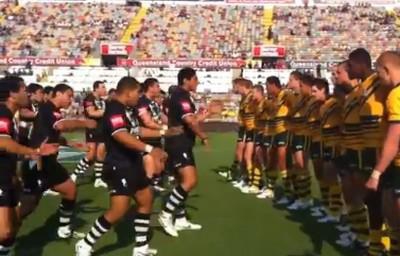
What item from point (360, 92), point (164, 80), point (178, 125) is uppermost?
point (360, 92)

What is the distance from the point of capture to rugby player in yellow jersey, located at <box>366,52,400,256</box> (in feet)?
20.4

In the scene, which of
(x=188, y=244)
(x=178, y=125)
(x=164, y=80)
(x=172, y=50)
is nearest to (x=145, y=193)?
(x=188, y=244)

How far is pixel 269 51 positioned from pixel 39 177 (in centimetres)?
4111

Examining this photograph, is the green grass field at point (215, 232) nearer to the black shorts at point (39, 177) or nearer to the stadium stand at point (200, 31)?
the black shorts at point (39, 177)

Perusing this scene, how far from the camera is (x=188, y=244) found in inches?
363

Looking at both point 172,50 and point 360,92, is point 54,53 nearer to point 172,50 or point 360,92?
point 172,50

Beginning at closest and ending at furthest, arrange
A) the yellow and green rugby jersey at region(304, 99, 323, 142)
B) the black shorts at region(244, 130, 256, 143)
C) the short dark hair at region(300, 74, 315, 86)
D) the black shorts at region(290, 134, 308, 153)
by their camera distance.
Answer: the yellow and green rugby jersey at region(304, 99, 323, 142)
the short dark hair at region(300, 74, 315, 86)
the black shorts at region(290, 134, 308, 153)
the black shorts at region(244, 130, 256, 143)

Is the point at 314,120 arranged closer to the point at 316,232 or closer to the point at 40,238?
the point at 316,232

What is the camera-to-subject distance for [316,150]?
10.7m

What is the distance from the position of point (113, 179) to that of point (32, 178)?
1.61 m

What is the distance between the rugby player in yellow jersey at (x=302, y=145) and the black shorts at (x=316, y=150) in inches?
16.3

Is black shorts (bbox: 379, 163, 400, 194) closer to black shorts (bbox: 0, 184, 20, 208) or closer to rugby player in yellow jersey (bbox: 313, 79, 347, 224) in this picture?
rugby player in yellow jersey (bbox: 313, 79, 347, 224)

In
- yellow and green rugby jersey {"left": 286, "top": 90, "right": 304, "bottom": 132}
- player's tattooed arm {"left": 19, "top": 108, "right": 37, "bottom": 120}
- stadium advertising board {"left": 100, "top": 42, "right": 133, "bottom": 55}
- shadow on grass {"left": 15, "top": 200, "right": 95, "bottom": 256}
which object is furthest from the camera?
stadium advertising board {"left": 100, "top": 42, "right": 133, "bottom": 55}

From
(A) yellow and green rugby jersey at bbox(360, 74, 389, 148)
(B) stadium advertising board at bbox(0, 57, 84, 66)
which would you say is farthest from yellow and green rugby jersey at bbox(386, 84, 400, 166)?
(B) stadium advertising board at bbox(0, 57, 84, 66)
